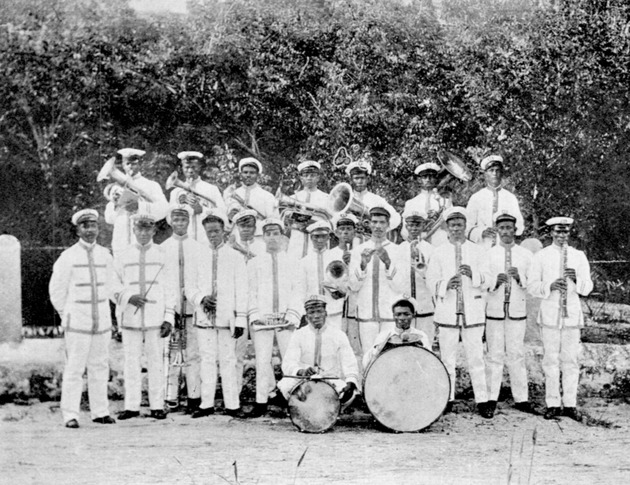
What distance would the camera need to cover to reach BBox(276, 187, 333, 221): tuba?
28.5ft

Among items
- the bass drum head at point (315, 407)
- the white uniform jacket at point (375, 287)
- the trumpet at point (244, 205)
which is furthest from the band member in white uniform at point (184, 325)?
the white uniform jacket at point (375, 287)

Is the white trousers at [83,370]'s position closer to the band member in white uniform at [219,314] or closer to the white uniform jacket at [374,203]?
the band member in white uniform at [219,314]

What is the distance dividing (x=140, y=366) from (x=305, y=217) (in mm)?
2483

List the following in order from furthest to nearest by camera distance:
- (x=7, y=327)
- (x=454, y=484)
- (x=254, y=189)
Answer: (x=254, y=189) < (x=7, y=327) < (x=454, y=484)

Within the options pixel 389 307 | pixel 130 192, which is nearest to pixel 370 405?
pixel 389 307

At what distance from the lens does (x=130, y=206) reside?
342 inches

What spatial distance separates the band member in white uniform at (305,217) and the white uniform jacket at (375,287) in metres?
0.86

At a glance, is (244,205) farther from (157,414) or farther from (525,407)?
(525,407)

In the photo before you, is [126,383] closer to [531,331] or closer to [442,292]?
[442,292]

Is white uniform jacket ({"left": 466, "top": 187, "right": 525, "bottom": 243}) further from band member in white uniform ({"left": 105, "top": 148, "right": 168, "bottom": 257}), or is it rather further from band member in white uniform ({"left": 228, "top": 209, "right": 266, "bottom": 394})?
band member in white uniform ({"left": 105, "top": 148, "right": 168, "bottom": 257})

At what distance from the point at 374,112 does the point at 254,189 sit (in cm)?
264

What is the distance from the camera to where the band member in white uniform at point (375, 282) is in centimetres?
793

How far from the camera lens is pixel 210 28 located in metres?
10.9

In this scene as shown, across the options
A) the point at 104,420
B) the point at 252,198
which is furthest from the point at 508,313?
the point at 104,420
